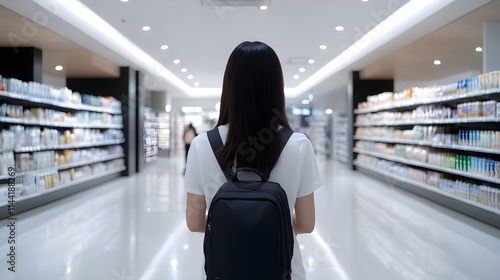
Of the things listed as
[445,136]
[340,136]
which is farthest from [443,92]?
[340,136]

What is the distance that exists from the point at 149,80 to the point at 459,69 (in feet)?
31.6

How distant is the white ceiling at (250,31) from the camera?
20.1ft

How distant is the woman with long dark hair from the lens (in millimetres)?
1109

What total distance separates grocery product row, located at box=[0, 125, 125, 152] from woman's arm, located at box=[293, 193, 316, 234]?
17.4 feet

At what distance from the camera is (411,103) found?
26.5ft

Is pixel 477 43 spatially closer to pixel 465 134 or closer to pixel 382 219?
pixel 465 134

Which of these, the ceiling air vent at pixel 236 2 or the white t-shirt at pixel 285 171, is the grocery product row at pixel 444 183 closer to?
the ceiling air vent at pixel 236 2

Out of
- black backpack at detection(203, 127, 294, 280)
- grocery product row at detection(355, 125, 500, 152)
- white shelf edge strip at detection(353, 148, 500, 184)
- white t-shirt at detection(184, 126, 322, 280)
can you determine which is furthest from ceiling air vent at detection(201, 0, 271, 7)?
black backpack at detection(203, 127, 294, 280)

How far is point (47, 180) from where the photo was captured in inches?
254

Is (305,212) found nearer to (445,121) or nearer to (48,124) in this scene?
(445,121)

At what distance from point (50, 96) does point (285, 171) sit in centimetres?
672

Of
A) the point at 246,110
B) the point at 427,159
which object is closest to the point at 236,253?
the point at 246,110

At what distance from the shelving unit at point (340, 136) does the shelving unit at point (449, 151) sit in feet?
15.1

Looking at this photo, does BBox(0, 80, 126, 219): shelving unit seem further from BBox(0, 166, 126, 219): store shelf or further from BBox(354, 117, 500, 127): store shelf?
BBox(354, 117, 500, 127): store shelf
